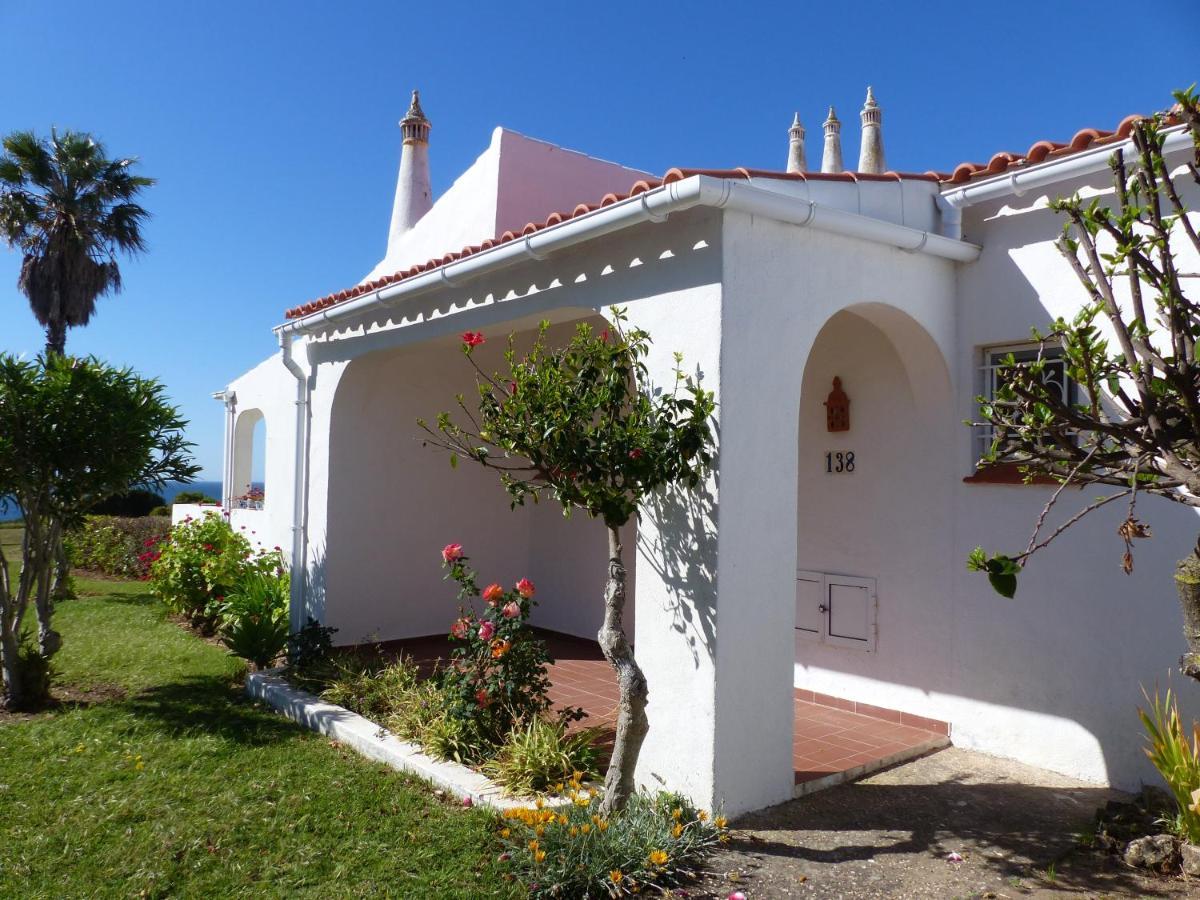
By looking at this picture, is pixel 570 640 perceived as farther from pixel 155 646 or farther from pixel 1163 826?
pixel 1163 826

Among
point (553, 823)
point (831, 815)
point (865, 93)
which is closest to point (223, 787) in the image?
point (553, 823)

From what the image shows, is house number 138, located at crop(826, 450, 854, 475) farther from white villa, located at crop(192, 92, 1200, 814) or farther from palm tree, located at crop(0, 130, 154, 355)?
palm tree, located at crop(0, 130, 154, 355)

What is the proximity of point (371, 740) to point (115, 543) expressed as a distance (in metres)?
15.1

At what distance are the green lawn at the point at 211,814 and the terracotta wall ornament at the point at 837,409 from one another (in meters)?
4.28

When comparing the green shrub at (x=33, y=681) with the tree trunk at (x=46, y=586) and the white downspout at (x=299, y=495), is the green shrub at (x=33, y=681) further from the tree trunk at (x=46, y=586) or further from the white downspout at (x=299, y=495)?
the white downspout at (x=299, y=495)

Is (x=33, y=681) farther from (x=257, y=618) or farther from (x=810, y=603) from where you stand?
(x=810, y=603)

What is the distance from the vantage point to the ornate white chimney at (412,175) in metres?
14.5

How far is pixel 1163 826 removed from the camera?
4668 millimetres

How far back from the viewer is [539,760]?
5500mm

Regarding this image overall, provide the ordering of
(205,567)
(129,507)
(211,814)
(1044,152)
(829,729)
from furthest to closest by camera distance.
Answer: (129,507)
(205,567)
(829,729)
(1044,152)
(211,814)

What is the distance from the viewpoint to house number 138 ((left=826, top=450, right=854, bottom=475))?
7.19m

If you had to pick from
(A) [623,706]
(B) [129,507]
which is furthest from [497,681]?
(B) [129,507]

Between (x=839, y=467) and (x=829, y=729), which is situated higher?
(x=839, y=467)

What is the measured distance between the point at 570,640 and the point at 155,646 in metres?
5.27
